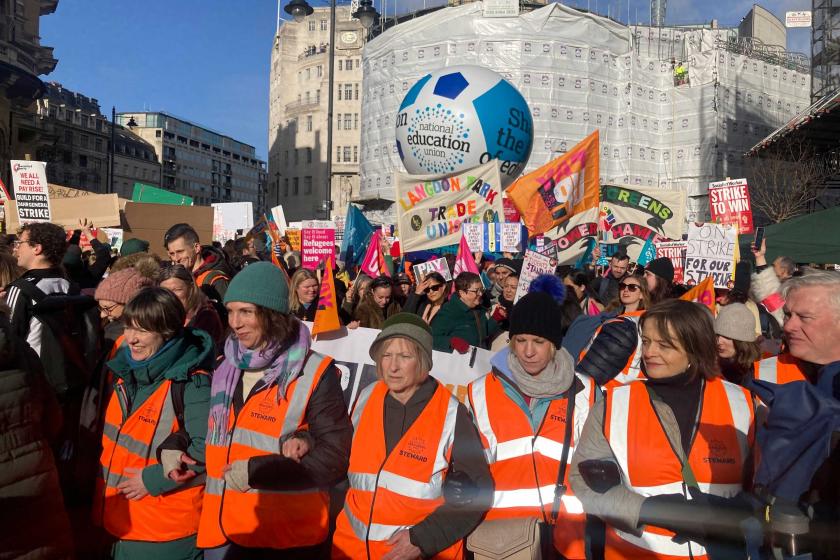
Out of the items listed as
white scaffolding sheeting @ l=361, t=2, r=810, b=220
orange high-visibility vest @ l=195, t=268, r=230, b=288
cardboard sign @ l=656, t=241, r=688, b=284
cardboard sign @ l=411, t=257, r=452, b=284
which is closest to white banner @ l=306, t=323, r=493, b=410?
orange high-visibility vest @ l=195, t=268, r=230, b=288

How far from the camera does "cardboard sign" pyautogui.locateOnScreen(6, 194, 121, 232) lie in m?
8.74

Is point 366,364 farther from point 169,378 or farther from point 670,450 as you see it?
point 670,450

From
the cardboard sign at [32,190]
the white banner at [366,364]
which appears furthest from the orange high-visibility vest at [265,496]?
the cardboard sign at [32,190]

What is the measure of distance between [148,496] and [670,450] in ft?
6.66

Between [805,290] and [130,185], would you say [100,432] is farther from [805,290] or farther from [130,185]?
[130,185]

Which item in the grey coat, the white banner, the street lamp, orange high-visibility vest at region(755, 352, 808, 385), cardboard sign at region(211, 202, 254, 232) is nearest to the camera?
the grey coat

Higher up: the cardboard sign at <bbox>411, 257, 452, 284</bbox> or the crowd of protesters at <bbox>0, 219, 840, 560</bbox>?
the cardboard sign at <bbox>411, 257, 452, 284</bbox>

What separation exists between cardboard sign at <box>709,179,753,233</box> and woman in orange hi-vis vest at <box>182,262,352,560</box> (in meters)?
7.80

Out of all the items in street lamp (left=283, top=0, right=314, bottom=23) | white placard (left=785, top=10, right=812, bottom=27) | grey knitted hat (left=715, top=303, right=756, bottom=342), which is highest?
white placard (left=785, top=10, right=812, bottom=27)

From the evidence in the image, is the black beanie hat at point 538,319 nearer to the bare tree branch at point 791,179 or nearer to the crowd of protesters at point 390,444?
the crowd of protesters at point 390,444

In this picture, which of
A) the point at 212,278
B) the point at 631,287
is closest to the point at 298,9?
the point at 212,278

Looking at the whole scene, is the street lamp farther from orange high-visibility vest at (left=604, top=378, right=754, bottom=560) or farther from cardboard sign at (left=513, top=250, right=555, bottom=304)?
orange high-visibility vest at (left=604, top=378, right=754, bottom=560)

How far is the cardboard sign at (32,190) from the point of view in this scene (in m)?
8.25

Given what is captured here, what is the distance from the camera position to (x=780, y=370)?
9.65 ft
